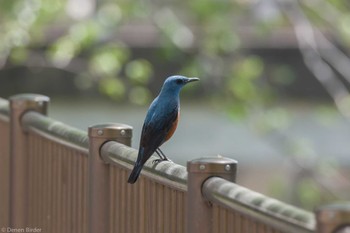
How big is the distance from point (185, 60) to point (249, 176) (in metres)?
2.60

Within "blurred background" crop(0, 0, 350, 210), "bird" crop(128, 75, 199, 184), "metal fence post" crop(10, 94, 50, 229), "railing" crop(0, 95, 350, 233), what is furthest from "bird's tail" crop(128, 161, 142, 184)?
"blurred background" crop(0, 0, 350, 210)

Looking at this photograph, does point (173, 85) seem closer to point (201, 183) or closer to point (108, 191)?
point (108, 191)

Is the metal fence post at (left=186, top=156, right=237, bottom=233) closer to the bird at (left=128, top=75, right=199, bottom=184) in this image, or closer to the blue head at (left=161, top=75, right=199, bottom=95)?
the bird at (left=128, top=75, right=199, bottom=184)

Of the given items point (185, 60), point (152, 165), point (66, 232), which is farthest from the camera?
point (185, 60)

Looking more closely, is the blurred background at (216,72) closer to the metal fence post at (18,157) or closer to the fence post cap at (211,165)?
the metal fence post at (18,157)

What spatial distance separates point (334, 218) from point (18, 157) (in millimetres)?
3617

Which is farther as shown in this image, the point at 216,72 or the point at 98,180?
the point at 216,72

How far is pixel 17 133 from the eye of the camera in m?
6.18

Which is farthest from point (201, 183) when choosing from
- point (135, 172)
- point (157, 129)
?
point (157, 129)

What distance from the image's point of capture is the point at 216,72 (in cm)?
1252

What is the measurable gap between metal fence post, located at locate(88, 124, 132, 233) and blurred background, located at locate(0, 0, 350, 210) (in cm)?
646

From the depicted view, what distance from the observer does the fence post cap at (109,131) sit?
4.90m

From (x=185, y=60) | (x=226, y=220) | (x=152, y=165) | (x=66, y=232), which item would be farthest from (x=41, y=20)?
(x=226, y=220)

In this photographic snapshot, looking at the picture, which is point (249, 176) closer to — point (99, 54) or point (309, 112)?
point (309, 112)
